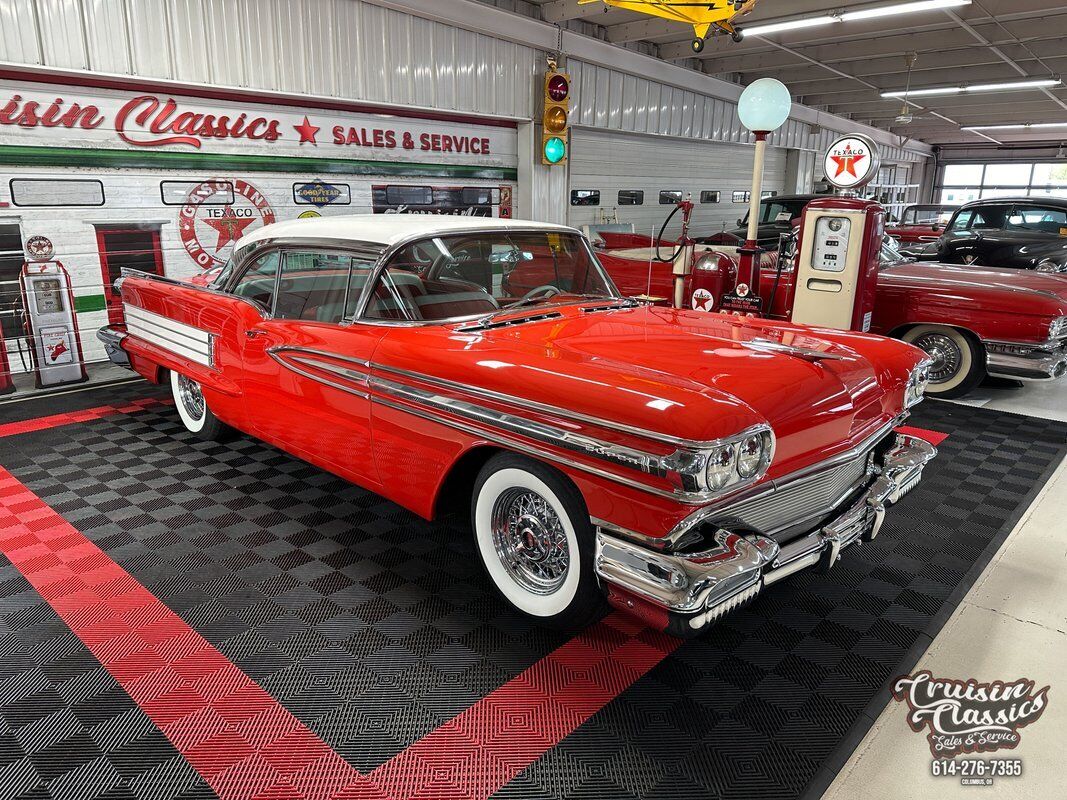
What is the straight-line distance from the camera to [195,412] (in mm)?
4547

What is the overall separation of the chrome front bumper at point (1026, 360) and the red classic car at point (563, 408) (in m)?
3.18

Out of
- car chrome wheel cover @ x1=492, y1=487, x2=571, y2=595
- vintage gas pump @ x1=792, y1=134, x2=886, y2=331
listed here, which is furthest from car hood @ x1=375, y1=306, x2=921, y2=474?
vintage gas pump @ x1=792, y1=134, x2=886, y2=331

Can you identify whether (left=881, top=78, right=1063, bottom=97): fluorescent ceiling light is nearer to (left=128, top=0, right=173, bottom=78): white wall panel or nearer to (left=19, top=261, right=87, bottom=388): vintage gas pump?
(left=128, top=0, right=173, bottom=78): white wall panel

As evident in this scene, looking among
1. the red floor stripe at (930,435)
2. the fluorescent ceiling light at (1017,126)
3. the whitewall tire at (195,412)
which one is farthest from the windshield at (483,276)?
the fluorescent ceiling light at (1017,126)

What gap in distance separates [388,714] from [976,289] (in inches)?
218

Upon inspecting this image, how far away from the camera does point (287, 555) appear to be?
3.12 meters

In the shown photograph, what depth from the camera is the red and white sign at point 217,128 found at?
222 inches

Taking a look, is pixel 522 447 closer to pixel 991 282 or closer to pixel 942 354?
pixel 942 354

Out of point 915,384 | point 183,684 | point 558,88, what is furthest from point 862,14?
point 183,684

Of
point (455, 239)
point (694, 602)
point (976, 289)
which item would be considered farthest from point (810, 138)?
point (694, 602)

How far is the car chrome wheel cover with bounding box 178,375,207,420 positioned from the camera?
14.7ft

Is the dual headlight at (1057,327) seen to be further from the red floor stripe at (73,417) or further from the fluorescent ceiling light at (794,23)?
the red floor stripe at (73,417)

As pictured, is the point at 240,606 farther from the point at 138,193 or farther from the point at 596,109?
the point at 596,109

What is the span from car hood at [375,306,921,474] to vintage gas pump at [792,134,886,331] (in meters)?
2.60
